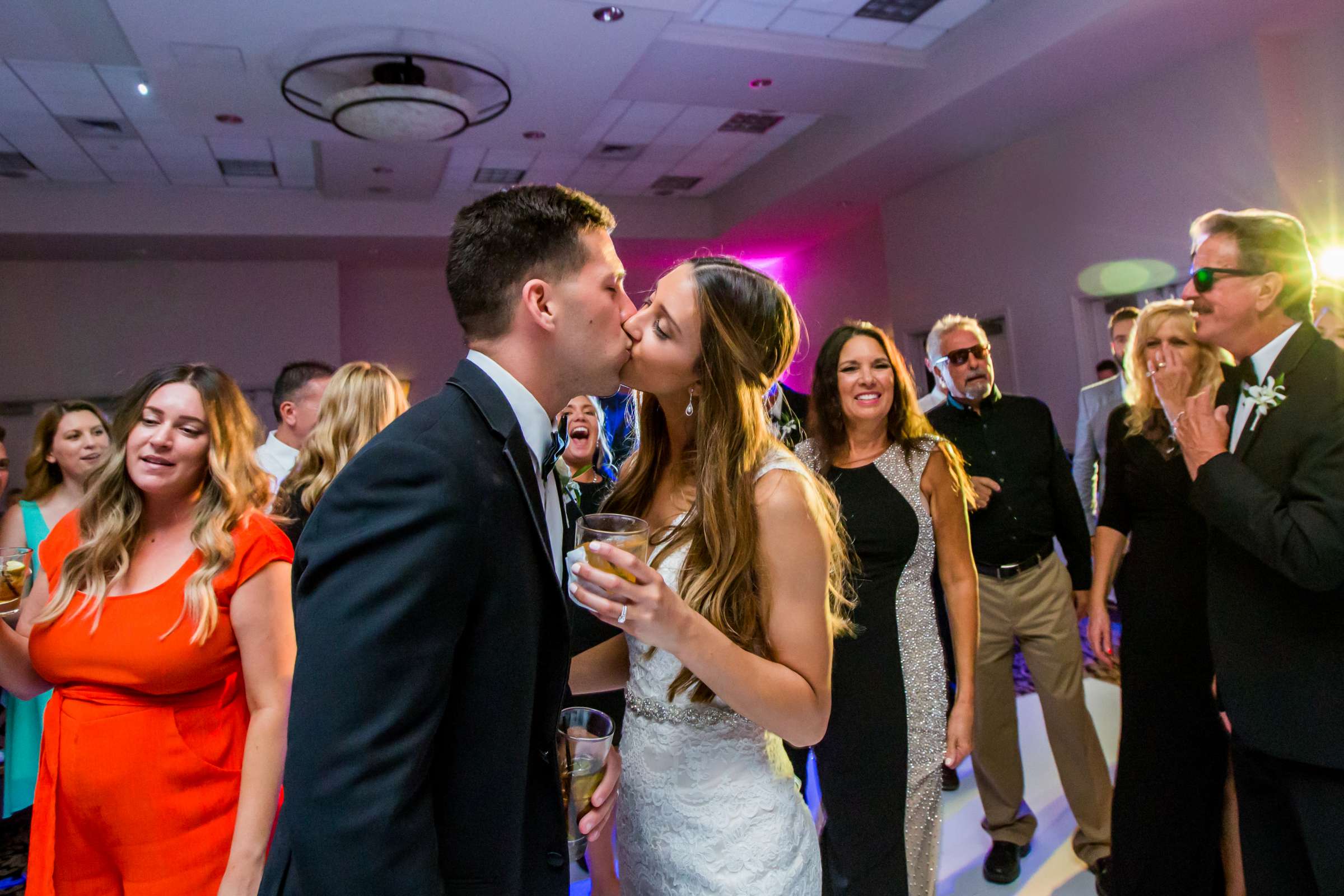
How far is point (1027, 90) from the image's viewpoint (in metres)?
6.36

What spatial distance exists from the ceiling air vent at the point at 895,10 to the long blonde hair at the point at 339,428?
486 centimetres

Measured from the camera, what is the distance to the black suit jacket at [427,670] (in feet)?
2.94

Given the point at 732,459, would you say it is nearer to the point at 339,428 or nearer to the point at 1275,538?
the point at 1275,538

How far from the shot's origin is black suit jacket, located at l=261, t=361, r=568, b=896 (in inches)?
35.3

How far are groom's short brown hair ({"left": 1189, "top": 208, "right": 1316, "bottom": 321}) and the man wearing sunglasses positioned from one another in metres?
1.21

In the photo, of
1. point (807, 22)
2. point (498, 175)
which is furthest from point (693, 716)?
point (498, 175)

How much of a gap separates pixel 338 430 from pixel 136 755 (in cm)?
132

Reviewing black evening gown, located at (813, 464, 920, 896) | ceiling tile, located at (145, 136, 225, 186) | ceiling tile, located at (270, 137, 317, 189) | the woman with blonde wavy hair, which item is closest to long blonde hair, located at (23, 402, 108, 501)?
the woman with blonde wavy hair

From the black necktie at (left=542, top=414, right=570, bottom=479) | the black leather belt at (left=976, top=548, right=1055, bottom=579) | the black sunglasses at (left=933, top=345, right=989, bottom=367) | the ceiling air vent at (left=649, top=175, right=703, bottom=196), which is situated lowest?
the black leather belt at (left=976, top=548, right=1055, bottom=579)

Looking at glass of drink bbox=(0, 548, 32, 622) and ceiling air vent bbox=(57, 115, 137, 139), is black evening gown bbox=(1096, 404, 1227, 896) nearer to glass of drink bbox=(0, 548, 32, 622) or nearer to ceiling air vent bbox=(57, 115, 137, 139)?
glass of drink bbox=(0, 548, 32, 622)

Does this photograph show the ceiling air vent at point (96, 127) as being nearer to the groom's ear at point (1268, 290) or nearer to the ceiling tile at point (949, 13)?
the ceiling tile at point (949, 13)

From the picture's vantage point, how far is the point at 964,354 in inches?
135

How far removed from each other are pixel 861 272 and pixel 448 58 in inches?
252

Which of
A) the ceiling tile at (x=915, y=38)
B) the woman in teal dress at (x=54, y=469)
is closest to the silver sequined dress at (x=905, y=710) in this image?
the woman in teal dress at (x=54, y=469)
